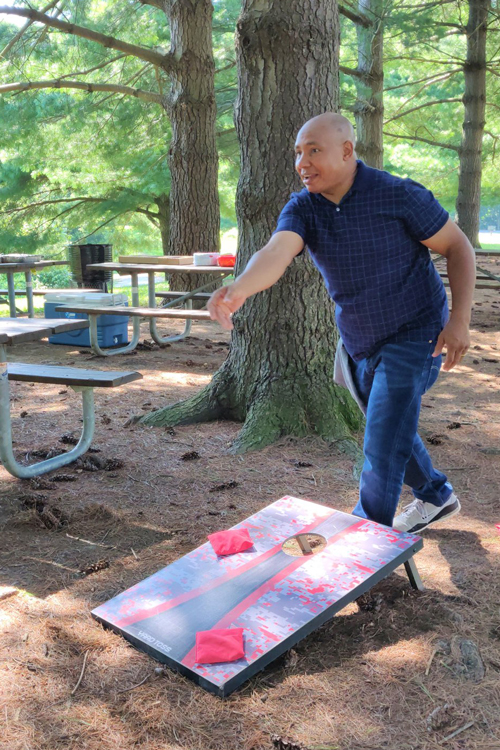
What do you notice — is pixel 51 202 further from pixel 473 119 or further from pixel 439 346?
pixel 439 346

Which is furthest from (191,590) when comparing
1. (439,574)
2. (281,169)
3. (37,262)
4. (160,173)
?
(160,173)

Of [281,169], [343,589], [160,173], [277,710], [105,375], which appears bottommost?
[277,710]

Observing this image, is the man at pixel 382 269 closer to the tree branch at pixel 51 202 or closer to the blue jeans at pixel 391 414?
the blue jeans at pixel 391 414

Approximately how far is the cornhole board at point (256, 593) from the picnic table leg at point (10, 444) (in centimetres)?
144

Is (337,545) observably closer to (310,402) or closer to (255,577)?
(255,577)

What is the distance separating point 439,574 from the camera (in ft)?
9.21

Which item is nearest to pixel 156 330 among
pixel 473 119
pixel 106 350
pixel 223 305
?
pixel 106 350

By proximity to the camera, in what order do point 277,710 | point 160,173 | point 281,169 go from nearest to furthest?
point 277,710 < point 281,169 < point 160,173

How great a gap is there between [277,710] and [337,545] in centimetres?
74

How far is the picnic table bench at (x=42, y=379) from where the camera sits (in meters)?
3.59

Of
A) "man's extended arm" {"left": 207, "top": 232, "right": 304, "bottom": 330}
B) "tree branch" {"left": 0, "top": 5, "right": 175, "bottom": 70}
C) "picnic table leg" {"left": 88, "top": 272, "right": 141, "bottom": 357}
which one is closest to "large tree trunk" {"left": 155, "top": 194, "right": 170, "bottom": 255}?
"tree branch" {"left": 0, "top": 5, "right": 175, "bottom": 70}

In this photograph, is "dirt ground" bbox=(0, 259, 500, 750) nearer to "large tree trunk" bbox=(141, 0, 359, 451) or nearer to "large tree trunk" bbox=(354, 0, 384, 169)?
"large tree trunk" bbox=(141, 0, 359, 451)

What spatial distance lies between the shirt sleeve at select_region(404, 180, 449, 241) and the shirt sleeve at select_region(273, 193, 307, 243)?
0.36 m

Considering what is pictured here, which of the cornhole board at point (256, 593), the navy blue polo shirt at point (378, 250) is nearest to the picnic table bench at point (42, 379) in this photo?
the cornhole board at point (256, 593)
